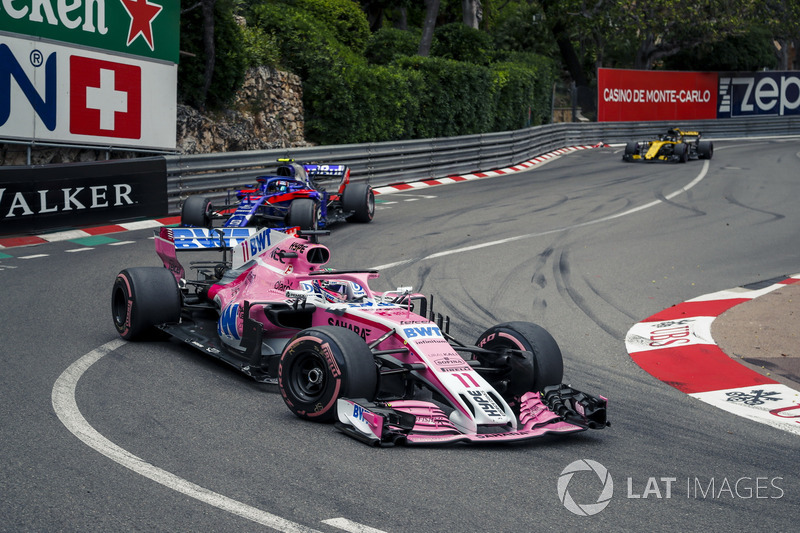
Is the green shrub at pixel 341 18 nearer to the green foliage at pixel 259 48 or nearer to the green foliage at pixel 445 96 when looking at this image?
the green foliage at pixel 445 96

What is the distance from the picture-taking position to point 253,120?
2102 centimetres

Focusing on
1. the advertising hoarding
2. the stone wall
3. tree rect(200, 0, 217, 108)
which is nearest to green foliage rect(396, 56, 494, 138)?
the stone wall

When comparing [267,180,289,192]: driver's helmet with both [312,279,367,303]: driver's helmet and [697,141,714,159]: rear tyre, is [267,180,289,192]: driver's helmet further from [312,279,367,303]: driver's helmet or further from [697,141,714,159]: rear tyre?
[697,141,714,159]: rear tyre

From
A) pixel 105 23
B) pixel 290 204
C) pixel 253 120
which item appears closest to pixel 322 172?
pixel 290 204

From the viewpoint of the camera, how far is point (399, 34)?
33.1 metres

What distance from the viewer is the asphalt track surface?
15.7ft

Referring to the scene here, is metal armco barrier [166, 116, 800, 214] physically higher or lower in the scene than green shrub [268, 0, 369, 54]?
lower

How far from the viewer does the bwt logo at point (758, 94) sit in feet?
143

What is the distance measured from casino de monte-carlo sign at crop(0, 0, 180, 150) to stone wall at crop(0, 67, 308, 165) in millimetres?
1387

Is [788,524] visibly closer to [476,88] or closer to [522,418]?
[522,418]

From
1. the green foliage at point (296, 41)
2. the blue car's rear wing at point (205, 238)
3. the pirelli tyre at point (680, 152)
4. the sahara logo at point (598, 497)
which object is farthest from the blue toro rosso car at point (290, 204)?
the pirelli tyre at point (680, 152)

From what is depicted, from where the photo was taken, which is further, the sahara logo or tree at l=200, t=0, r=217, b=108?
tree at l=200, t=0, r=217, b=108

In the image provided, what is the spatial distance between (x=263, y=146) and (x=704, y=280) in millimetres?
11869

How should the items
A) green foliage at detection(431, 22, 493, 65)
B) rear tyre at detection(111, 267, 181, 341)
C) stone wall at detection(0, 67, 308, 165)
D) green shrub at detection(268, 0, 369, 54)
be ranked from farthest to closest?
green foliage at detection(431, 22, 493, 65) < green shrub at detection(268, 0, 369, 54) < stone wall at detection(0, 67, 308, 165) < rear tyre at detection(111, 267, 181, 341)
